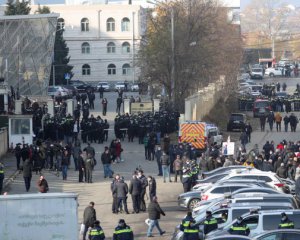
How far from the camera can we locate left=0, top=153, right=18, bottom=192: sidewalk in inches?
1556

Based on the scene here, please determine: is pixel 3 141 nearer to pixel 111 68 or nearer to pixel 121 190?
pixel 121 190

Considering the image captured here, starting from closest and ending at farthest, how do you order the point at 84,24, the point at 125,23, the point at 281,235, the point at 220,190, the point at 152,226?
the point at 281,235 < the point at 152,226 < the point at 220,190 < the point at 125,23 < the point at 84,24

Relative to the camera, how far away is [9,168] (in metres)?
43.2

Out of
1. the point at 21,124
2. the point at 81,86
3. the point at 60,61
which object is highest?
the point at 60,61

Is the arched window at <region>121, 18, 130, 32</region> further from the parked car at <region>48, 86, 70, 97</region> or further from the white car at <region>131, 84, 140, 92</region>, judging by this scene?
the parked car at <region>48, 86, 70, 97</region>

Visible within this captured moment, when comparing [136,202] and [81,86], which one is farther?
[81,86]

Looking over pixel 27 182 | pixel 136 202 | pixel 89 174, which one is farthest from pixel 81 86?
pixel 136 202

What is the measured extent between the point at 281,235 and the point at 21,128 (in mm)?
25546

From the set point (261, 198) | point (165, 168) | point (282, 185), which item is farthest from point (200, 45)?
point (261, 198)

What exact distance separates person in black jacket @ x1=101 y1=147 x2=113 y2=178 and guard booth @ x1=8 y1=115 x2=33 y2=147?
7.06m

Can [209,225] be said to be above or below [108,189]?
above

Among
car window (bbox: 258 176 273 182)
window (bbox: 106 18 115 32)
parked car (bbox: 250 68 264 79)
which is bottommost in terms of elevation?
car window (bbox: 258 176 273 182)

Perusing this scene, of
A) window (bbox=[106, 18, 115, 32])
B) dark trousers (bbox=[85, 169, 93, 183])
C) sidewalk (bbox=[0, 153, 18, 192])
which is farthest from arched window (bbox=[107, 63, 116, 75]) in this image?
dark trousers (bbox=[85, 169, 93, 183])

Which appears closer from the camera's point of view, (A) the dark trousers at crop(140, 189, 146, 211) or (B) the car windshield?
(A) the dark trousers at crop(140, 189, 146, 211)
